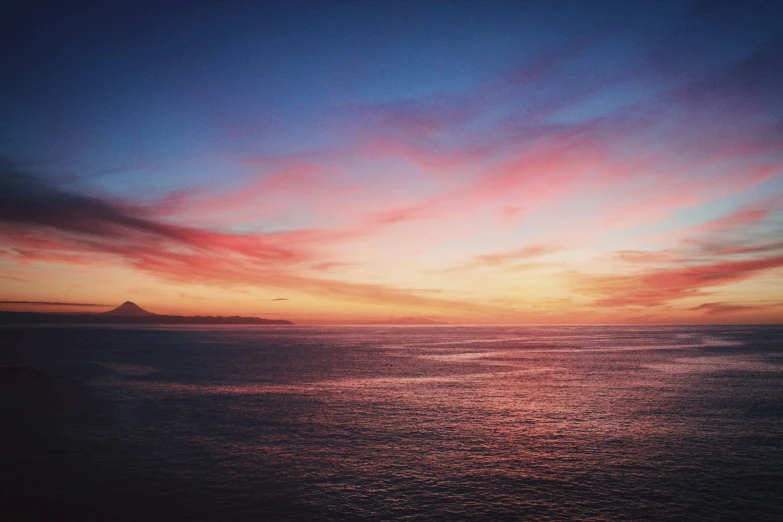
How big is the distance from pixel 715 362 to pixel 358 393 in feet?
317

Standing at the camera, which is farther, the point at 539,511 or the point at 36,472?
the point at 36,472

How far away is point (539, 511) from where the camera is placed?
101 feet

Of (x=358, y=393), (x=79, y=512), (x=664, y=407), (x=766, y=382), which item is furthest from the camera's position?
(x=766, y=382)

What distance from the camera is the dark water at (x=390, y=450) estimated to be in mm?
31703

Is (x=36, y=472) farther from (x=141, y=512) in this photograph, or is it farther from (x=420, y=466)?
(x=420, y=466)

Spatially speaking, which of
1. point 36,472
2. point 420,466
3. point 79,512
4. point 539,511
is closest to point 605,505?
point 539,511

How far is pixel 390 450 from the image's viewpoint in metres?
43.3

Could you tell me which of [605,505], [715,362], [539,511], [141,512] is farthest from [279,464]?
[715,362]

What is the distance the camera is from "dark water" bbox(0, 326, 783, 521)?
31.7 metres

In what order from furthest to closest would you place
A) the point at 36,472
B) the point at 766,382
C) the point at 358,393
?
the point at 766,382 < the point at 358,393 < the point at 36,472

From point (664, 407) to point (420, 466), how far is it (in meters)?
39.7

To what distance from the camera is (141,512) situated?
100ft

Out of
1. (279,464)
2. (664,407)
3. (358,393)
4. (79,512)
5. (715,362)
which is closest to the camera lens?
(79,512)

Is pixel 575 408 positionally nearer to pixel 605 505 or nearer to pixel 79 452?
pixel 605 505
